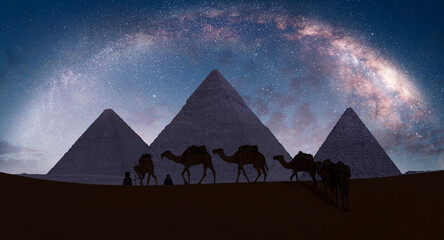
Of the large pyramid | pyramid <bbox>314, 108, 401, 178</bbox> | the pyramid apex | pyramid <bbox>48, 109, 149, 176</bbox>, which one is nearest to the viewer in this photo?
pyramid <bbox>314, 108, 401, 178</bbox>

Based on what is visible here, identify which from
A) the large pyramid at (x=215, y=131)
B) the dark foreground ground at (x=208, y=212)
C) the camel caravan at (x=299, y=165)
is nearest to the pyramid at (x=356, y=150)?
the large pyramid at (x=215, y=131)

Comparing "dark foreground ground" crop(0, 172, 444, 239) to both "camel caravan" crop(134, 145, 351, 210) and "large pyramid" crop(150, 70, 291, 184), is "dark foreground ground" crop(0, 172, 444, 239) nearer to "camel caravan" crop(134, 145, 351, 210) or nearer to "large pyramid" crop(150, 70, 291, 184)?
"camel caravan" crop(134, 145, 351, 210)

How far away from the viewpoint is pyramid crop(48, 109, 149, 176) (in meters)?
59.6

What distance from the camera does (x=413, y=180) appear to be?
13.1 meters

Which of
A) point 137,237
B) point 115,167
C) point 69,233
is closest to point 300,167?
point 137,237

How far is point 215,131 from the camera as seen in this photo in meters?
54.0

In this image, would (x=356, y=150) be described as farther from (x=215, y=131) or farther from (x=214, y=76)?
(x=214, y=76)

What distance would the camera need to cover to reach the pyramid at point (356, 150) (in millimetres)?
46625

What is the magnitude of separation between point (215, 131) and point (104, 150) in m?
17.3

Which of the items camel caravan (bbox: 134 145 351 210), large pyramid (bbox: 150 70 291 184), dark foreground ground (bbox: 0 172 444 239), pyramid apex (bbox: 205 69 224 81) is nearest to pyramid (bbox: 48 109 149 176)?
large pyramid (bbox: 150 70 291 184)

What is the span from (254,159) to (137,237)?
4.38 metres

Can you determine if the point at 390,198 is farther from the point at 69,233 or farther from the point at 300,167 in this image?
the point at 69,233

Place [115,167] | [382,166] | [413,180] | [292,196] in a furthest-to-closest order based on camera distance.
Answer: [115,167] → [382,166] → [413,180] → [292,196]

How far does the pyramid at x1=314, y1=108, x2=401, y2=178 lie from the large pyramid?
21.4 ft
